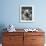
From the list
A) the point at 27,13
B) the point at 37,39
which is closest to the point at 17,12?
the point at 27,13

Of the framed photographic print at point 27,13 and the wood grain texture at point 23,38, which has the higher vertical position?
the framed photographic print at point 27,13

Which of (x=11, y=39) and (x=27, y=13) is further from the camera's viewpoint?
(x=27, y=13)

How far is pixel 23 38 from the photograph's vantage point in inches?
137

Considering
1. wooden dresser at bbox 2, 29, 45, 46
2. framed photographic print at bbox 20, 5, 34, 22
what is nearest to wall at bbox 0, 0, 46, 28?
framed photographic print at bbox 20, 5, 34, 22

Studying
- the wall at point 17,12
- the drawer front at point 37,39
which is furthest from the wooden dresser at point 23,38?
the wall at point 17,12

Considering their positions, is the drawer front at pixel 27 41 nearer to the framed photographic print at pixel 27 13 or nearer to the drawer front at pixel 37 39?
the drawer front at pixel 37 39

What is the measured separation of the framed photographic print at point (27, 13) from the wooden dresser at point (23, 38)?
624mm

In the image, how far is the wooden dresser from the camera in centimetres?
347

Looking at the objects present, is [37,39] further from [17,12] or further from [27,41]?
[17,12]

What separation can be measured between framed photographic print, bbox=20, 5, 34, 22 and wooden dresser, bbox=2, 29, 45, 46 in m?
0.62

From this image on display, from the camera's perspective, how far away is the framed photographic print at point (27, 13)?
12.9 ft

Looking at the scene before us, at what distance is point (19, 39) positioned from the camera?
349cm

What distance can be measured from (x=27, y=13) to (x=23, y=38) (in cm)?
88

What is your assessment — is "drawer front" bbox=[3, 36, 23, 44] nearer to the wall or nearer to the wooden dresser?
the wooden dresser
